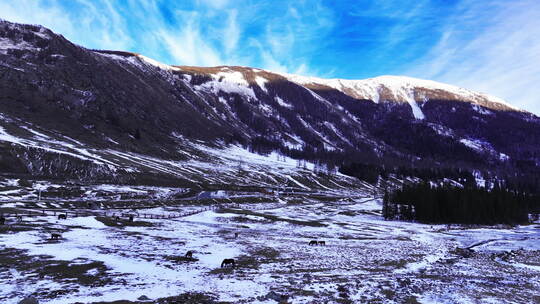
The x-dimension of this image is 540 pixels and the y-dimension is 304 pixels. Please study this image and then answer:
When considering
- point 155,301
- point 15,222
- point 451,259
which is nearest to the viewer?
point 155,301

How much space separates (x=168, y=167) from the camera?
570ft

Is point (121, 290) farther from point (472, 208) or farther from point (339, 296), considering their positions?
point (472, 208)

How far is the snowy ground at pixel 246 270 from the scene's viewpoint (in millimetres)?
21641

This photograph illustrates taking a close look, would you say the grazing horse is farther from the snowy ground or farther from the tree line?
the tree line

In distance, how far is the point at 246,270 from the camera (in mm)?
29484

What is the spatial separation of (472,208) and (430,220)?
45.2 feet

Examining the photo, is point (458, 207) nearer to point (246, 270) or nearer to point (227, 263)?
point (227, 263)

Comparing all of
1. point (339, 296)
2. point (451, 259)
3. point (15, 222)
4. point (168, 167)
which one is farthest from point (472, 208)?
point (168, 167)

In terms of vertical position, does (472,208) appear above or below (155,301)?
above

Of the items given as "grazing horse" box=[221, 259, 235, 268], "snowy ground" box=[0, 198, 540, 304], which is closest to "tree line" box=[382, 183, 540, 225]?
"snowy ground" box=[0, 198, 540, 304]

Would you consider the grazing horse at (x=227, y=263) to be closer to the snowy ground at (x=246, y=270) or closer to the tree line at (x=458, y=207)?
the snowy ground at (x=246, y=270)

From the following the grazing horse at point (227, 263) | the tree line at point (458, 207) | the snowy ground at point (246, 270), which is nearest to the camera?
the snowy ground at point (246, 270)

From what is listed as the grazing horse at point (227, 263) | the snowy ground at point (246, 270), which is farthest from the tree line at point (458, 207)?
the grazing horse at point (227, 263)

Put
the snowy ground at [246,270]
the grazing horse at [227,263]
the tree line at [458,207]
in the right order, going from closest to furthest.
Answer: the snowy ground at [246,270]
the grazing horse at [227,263]
the tree line at [458,207]
